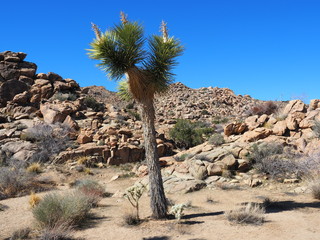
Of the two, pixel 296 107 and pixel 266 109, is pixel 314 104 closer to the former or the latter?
pixel 296 107

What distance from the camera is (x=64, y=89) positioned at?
91.9 ft

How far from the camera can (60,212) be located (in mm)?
7012

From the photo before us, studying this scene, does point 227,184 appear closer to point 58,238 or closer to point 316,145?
point 316,145

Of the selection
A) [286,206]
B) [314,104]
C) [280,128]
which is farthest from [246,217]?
[314,104]

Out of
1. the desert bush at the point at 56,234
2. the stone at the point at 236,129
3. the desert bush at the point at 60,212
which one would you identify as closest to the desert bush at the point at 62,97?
the stone at the point at 236,129

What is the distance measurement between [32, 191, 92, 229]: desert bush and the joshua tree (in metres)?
2.03

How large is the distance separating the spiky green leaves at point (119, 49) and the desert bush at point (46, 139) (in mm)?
10310

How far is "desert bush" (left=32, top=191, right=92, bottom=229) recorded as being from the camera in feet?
22.2

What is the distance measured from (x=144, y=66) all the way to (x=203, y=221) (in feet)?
15.5

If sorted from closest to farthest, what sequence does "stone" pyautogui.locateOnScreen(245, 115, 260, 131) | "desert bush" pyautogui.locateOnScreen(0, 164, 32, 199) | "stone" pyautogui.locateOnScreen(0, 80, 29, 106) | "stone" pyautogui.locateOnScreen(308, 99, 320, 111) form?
"desert bush" pyautogui.locateOnScreen(0, 164, 32, 199), "stone" pyautogui.locateOnScreen(245, 115, 260, 131), "stone" pyautogui.locateOnScreen(308, 99, 320, 111), "stone" pyautogui.locateOnScreen(0, 80, 29, 106)

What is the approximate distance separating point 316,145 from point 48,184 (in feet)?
41.6

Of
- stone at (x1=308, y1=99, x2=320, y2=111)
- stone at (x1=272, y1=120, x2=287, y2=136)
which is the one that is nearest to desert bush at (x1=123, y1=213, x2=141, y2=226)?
stone at (x1=272, y1=120, x2=287, y2=136)

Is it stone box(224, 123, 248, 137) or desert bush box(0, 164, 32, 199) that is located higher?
stone box(224, 123, 248, 137)

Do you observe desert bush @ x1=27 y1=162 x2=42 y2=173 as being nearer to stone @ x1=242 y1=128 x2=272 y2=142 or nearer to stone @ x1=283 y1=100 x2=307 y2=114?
stone @ x1=242 y1=128 x2=272 y2=142
